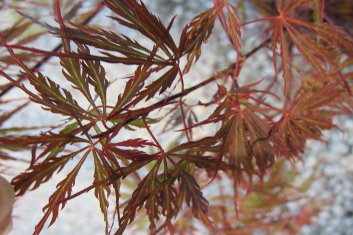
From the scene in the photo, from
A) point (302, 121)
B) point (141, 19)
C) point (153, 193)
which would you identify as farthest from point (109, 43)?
point (302, 121)

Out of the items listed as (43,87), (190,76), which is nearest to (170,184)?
(43,87)

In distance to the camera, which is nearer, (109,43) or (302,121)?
(109,43)

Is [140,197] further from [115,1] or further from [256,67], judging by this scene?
[256,67]

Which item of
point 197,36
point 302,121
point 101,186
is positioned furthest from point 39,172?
point 302,121

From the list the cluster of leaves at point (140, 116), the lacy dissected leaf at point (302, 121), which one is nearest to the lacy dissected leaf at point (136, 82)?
the cluster of leaves at point (140, 116)

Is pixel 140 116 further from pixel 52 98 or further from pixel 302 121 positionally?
pixel 302 121

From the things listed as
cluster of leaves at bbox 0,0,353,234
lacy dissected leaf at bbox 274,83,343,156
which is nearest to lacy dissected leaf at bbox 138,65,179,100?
cluster of leaves at bbox 0,0,353,234

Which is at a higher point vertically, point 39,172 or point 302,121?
point 302,121

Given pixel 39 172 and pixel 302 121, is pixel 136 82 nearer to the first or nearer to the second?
pixel 39 172

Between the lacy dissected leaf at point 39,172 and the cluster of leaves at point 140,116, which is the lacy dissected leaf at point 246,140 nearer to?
the cluster of leaves at point 140,116
